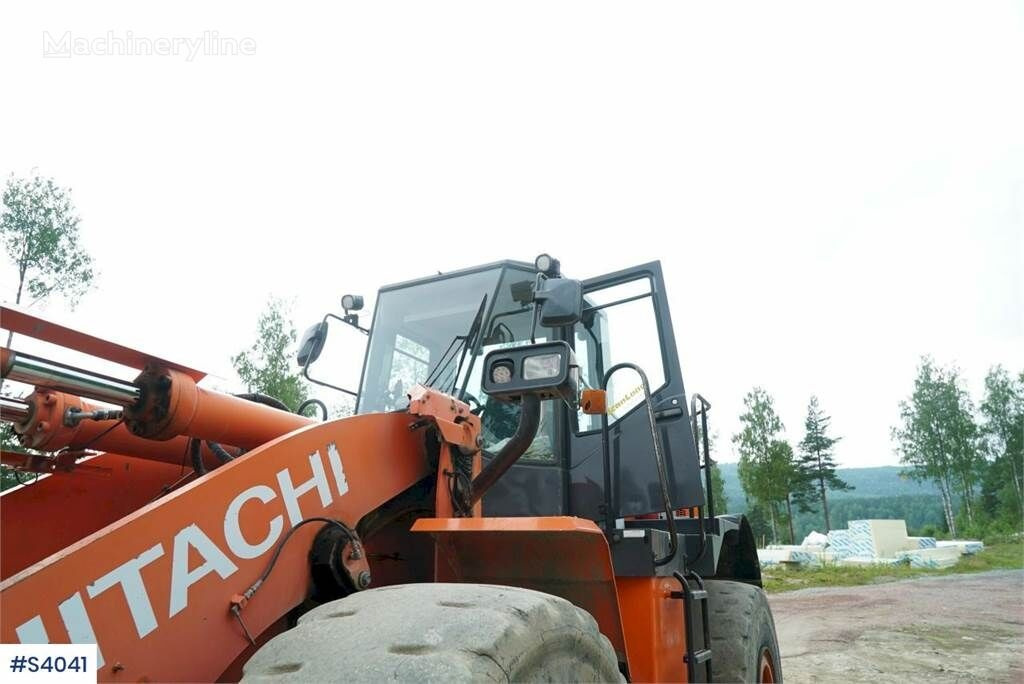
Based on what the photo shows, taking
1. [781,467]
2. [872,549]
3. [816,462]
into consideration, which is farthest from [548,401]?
[816,462]

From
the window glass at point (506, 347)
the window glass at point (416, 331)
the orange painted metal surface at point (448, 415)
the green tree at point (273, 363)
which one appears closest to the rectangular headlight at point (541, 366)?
the orange painted metal surface at point (448, 415)

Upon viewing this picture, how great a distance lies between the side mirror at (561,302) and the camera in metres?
2.84

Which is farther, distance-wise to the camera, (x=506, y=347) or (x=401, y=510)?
(x=506, y=347)

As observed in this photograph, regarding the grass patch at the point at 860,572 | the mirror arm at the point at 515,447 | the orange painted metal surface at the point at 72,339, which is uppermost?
the orange painted metal surface at the point at 72,339

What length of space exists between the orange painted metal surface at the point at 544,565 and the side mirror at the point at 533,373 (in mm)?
512

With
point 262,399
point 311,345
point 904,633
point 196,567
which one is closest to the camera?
point 196,567

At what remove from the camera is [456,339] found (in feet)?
12.4

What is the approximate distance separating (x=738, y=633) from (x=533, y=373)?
2.58 m

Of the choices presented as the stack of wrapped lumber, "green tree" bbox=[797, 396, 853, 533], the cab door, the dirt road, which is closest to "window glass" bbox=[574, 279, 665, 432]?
the cab door

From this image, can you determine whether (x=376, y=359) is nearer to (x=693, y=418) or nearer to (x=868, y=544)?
(x=693, y=418)

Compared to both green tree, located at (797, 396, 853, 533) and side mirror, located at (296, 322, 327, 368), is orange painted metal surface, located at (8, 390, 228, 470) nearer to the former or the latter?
side mirror, located at (296, 322, 327, 368)

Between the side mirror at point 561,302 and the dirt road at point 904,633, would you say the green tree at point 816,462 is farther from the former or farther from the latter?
the side mirror at point 561,302

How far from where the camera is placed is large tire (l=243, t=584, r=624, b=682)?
5.55 ft

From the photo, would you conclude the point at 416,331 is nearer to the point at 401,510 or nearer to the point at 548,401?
the point at 548,401
